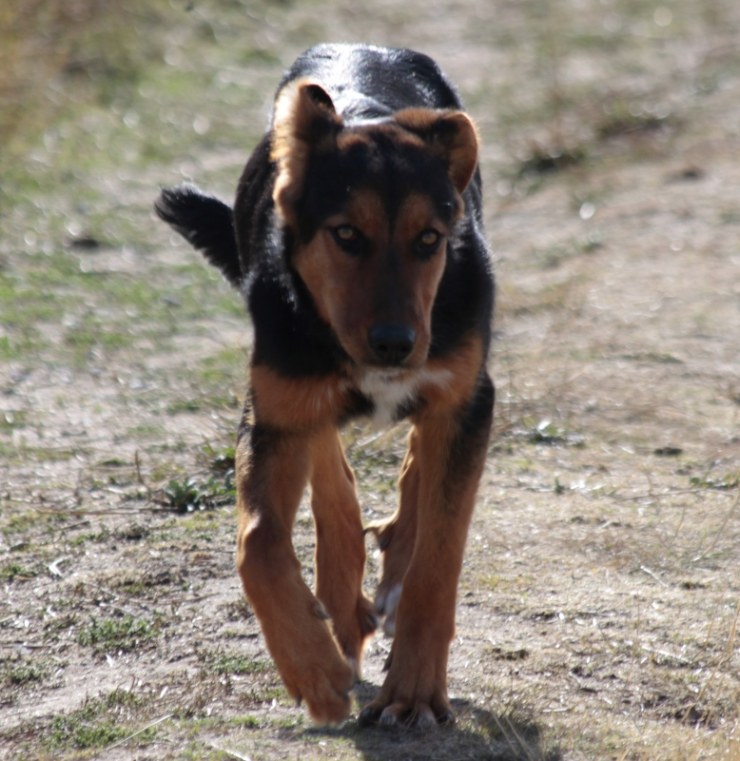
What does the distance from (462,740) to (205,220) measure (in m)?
2.52

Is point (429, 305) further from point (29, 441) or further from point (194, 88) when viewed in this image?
point (194, 88)

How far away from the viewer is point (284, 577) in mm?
4113

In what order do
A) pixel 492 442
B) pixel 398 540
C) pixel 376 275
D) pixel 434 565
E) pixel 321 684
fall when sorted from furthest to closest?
pixel 492 442 < pixel 398 540 < pixel 434 565 < pixel 376 275 < pixel 321 684

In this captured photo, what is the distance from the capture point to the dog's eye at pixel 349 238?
430 cm

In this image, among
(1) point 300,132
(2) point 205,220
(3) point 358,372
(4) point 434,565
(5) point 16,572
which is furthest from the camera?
(2) point 205,220

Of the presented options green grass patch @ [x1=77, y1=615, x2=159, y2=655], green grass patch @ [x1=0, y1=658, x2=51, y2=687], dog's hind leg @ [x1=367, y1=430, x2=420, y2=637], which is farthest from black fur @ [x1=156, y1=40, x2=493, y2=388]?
green grass patch @ [x1=0, y1=658, x2=51, y2=687]

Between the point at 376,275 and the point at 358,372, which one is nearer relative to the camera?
the point at 376,275

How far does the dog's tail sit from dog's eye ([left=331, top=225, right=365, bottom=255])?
56.8 inches

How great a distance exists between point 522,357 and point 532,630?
9.11 ft

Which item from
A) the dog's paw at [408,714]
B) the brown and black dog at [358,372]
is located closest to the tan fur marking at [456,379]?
the brown and black dog at [358,372]

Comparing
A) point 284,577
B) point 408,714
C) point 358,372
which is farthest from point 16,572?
point 408,714

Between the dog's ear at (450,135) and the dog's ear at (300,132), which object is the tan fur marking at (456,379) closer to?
the dog's ear at (450,135)

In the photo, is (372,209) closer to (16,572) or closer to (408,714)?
(408,714)

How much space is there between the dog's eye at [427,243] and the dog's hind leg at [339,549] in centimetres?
63
